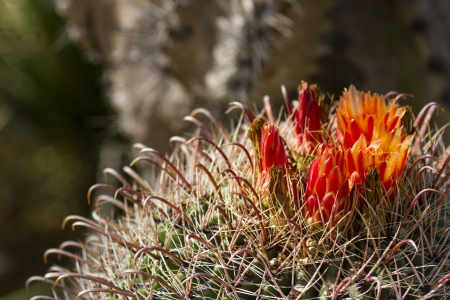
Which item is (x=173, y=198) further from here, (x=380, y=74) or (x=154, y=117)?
(x=154, y=117)

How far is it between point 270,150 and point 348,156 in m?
0.10

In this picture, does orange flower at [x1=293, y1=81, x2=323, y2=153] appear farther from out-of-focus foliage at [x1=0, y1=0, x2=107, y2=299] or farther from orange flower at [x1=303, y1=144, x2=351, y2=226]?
out-of-focus foliage at [x1=0, y1=0, x2=107, y2=299]

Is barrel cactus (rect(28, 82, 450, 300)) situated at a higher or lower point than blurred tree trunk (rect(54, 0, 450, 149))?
lower

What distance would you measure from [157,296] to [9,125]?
2415mm

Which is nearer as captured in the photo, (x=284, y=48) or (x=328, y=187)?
(x=328, y=187)

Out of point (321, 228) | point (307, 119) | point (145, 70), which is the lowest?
point (321, 228)

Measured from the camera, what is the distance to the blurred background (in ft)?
5.36

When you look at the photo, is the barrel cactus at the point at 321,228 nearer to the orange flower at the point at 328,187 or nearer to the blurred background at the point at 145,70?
the orange flower at the point at 328,187

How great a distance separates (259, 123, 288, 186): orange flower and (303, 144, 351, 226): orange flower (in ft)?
0.16

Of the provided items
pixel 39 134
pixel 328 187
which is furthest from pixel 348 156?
pixel 39 134

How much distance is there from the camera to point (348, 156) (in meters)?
0.63

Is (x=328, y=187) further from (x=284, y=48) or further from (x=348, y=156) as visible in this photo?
(x=284, y=48)

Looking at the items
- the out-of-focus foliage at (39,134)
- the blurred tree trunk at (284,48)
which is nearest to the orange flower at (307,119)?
the blurred tree trunk at (284,48)

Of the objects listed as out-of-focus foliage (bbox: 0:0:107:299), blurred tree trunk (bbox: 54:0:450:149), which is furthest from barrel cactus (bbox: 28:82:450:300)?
out-of-focus foliage (bbox: 0:0:107:299)
